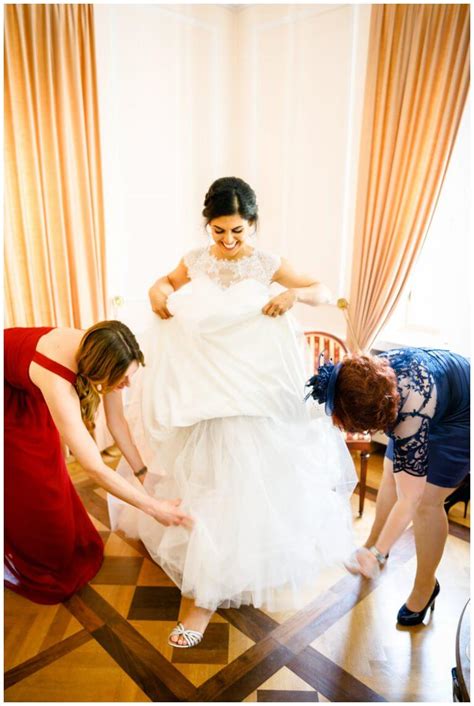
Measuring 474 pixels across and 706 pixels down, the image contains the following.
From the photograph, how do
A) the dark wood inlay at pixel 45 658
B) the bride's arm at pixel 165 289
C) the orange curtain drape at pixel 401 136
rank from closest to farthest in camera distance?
1. the dark wood inlay at pixel 45 658
2. the bride's arm at pixel 165 289
3. the orange curtain drape at pixel 401 136

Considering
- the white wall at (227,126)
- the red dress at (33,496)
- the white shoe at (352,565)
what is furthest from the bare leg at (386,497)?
the white wall at (227,126)

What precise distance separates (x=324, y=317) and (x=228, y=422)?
6.37ft

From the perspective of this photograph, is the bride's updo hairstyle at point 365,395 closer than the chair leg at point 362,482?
Yes

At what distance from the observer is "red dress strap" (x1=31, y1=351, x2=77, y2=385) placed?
189 centimetres

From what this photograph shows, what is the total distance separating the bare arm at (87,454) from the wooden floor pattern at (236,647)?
0.56m

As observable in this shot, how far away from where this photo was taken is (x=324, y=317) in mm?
3742

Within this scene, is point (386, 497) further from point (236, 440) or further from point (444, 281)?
point (444, 281)

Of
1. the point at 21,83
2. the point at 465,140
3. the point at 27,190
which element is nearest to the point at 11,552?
the point at 27,190

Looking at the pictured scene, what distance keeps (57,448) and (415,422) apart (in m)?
1.49

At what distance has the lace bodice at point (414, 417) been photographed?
1.72 m

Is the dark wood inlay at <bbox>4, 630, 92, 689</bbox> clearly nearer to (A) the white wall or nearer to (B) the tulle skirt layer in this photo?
(B) the tulle skirt layer

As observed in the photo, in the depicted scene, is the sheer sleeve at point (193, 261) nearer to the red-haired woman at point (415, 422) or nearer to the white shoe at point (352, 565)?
the red-haired woman at point (415, 422)

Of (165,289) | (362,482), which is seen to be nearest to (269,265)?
(165,289)

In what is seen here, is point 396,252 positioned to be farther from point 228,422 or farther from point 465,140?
point 228,422
